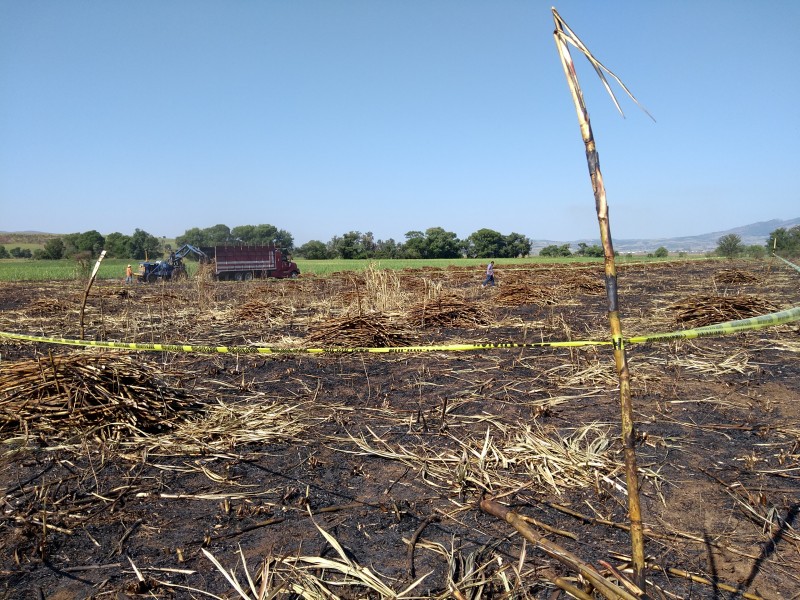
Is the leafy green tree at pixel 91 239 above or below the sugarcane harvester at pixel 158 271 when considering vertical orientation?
above

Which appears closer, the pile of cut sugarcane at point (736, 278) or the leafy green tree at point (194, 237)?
the pile of cut sugarcane at point (736, 278)

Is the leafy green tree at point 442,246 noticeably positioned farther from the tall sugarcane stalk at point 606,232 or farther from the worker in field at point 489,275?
the tall sugarcane stalk at point 606,232

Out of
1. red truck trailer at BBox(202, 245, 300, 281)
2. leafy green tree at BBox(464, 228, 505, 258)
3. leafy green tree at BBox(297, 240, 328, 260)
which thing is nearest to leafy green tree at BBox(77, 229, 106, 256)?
leafy green tree at BBox(297, 240, 328, 260)

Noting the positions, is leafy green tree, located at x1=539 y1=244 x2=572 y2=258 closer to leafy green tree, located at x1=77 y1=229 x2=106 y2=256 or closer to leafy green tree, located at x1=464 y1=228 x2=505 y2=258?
leafy green tree, located at x1=464 y1=228 x2=505 y2=258

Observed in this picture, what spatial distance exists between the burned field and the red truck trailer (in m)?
26.7

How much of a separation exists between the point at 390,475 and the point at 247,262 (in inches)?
1210

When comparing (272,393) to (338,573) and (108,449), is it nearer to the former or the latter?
(108,449)

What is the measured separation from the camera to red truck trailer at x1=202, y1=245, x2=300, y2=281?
106ft

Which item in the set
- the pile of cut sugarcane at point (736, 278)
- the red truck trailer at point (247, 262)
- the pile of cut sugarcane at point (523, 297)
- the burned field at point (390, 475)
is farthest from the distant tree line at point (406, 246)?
the burned field at point (390, 475)

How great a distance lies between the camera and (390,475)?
3355 millimetres

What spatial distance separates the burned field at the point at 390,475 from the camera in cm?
232

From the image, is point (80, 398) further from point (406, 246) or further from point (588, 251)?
point (588, 251)

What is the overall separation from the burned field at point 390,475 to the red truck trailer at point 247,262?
2665cm

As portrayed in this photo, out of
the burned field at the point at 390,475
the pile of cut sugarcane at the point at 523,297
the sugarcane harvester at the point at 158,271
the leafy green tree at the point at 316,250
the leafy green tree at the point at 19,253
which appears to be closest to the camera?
the burned field at the point at 390,475
